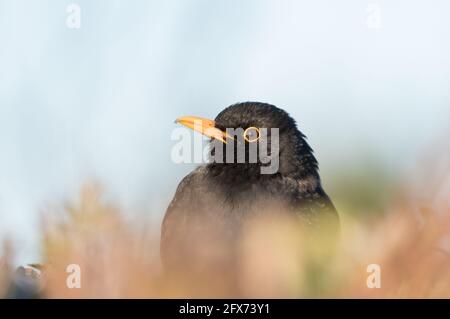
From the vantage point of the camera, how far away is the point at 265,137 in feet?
14.3

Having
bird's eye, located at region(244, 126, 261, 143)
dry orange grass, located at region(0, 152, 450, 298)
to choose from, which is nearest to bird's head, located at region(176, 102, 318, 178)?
bird's eye, located at region(244, 126, 261, 143)

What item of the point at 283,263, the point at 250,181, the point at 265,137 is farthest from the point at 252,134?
the point at 283,263

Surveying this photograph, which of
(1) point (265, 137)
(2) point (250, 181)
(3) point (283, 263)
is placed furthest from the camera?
(1) point (265, 137)

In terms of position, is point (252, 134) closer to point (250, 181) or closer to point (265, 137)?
point (265, 137)

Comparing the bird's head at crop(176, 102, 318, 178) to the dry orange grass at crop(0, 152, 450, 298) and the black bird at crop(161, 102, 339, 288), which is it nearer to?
the black bird at crop(161, 102, 339, 288)

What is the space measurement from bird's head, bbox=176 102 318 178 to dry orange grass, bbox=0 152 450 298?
3322 mm

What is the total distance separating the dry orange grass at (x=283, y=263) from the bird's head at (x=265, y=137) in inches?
131

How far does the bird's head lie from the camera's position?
426 centimetres

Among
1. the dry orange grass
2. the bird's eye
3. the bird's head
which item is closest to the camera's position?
the dry orange grass

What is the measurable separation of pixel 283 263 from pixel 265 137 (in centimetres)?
363

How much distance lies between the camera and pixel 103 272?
2.47 ft

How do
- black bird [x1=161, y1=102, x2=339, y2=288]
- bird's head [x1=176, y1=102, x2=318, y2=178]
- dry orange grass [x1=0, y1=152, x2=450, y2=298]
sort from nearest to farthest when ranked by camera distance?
dry orange grass [x1=0, y1=152, x2=450, y2=298]
black bird [x1=161, y1=102, x2=339, y2=288]
bird's head [x1=176, y1=102, x2=318, y2=178]
